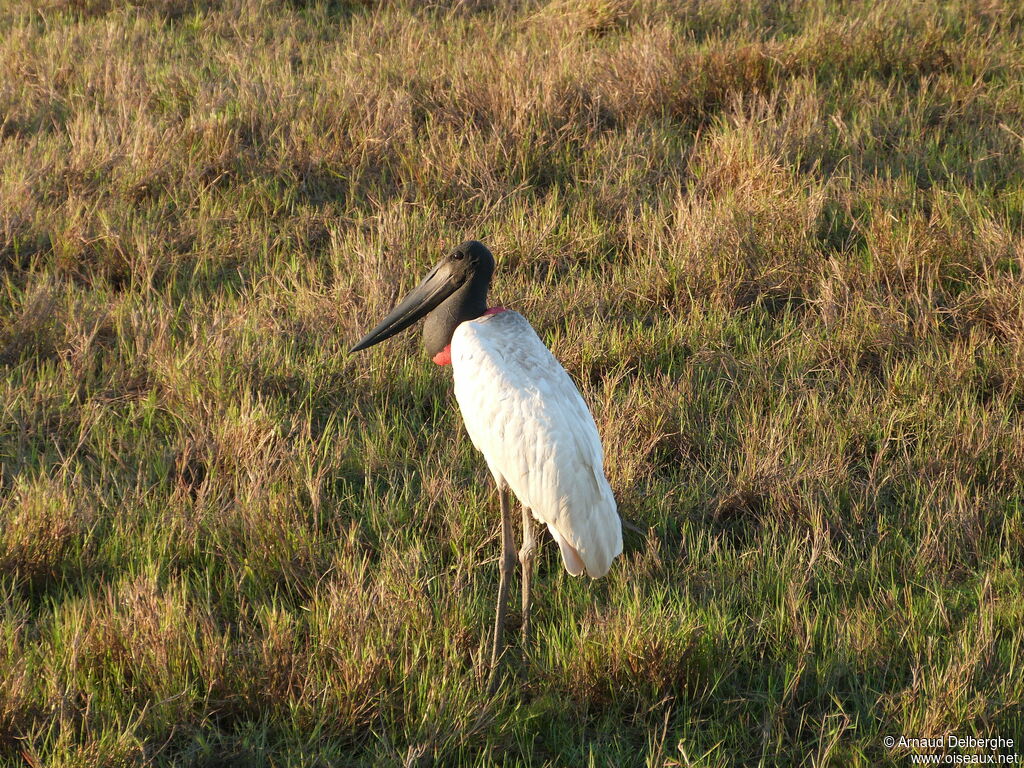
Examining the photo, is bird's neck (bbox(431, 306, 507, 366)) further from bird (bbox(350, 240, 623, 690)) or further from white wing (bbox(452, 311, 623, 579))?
white wing (bbox(452, 311, 623, 579))

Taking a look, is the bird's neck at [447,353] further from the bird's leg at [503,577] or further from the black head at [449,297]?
the bird's leg at [503,577]

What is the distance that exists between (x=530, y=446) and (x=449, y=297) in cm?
73

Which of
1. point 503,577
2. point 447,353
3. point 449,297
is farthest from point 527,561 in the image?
point 449,297

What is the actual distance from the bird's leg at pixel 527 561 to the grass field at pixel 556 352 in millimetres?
85

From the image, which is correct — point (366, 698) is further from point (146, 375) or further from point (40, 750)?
point (146, 375)

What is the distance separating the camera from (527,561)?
322cm

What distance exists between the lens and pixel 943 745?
260cm

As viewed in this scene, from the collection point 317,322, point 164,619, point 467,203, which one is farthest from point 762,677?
point 467,203

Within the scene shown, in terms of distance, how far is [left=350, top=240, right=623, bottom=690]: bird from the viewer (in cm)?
306

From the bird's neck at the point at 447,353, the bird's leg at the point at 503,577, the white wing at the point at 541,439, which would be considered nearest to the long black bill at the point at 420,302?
the bird's neck at the point at 447,353

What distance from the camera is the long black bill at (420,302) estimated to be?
358 centimetres

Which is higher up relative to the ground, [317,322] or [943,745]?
[317,322]

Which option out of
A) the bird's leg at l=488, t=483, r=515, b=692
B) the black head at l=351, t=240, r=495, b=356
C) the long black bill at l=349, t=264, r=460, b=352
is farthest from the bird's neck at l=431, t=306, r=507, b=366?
the bird's leg at l=488, t=483, r=515, b=692

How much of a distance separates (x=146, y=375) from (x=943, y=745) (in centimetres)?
304
